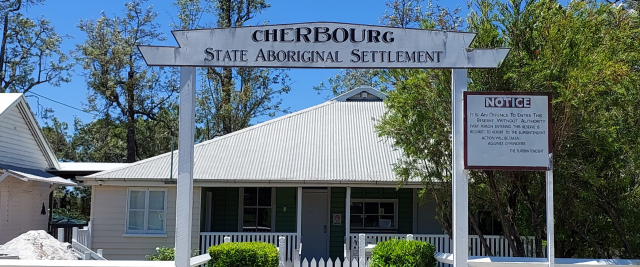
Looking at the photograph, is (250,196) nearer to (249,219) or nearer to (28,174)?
(249,219)

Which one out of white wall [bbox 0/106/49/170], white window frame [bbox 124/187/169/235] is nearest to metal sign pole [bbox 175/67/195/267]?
white window frame [bbox 124/187/169/235]

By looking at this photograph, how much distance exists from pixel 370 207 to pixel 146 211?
6337 mm

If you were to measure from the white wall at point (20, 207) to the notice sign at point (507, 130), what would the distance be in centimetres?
1493

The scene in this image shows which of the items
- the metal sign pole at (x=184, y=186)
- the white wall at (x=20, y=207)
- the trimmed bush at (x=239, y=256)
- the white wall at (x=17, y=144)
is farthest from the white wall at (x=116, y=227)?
the metal sign pole at (x=184, y=186)

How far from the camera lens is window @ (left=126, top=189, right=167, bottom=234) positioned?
54.5 ft

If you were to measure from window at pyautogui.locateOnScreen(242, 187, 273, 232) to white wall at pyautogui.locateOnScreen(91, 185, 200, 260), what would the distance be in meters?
2.49

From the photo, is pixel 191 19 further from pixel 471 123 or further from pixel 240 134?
pixel 471 123

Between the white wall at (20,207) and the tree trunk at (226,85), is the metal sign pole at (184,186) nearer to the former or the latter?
the white wall at (20,207)

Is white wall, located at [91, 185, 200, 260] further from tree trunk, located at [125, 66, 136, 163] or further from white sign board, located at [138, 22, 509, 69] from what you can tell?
tree trunk, located at [125, 66, 136, 163]

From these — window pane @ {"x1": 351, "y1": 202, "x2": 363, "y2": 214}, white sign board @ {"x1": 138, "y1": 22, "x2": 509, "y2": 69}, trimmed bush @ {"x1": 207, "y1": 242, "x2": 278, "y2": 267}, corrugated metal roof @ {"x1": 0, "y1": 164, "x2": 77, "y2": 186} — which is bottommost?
trimmed bush @ {"x1": 207, "y1": 242, "x2": 278, "y2": 267}

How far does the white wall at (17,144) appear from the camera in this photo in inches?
738

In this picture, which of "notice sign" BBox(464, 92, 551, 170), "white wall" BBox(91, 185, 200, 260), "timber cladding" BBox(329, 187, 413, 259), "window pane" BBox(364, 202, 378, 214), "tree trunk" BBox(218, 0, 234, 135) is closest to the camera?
"notice sign" BBox(464, 92, 551, 170)

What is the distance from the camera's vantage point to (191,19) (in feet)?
115

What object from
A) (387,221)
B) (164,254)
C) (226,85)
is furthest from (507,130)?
(226,85)
